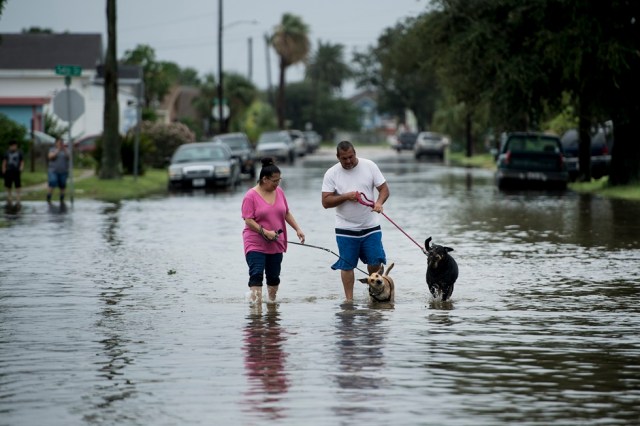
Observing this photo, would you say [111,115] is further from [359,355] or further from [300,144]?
[300,144]

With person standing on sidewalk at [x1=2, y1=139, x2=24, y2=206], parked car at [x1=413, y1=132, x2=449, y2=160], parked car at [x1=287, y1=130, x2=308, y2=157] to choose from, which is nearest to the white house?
parked car at [x1=287, y1=130, x2=308, y2=157]

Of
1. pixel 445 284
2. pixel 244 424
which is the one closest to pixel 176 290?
pixel 445 284

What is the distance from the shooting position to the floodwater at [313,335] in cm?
888

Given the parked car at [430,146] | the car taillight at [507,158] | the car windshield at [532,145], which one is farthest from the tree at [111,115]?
the parked car at [430,146]

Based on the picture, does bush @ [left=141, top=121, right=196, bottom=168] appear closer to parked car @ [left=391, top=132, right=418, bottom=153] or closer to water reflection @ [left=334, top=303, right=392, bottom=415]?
water reflection @ [left=334, top=303, right=392, bottom=415]

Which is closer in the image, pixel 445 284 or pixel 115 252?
pixel 445 284

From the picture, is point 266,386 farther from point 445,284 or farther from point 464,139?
point 464,139

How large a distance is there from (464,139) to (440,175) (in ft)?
134

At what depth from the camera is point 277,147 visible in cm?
7656

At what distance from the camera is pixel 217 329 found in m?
12.6

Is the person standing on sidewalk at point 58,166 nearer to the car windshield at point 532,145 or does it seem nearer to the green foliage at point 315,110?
the car windshield at point 532,145

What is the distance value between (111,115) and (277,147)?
3163cm

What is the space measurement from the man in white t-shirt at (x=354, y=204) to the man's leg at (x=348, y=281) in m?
0.06

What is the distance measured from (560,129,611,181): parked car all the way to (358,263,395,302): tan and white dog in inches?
1220
